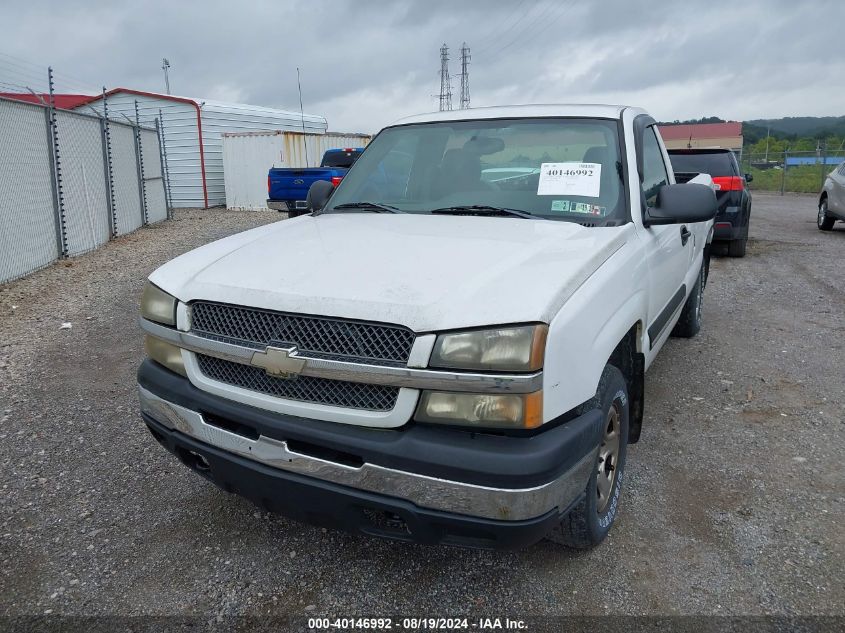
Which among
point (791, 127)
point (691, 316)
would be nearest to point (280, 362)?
point (691, 316)

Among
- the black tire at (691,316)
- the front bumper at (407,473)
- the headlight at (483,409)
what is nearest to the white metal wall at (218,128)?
the black tire at (691,316)

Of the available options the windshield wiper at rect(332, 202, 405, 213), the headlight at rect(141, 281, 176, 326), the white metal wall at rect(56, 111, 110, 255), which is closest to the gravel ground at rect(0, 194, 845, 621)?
the headlight at rect(141, 281, 176, 326)

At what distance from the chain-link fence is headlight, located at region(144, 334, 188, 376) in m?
25.1

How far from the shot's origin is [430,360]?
205cm

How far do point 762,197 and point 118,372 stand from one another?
1010 inches

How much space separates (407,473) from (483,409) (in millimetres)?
309

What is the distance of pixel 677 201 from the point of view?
315cm

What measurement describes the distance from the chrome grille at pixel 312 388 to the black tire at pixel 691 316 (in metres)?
4.07

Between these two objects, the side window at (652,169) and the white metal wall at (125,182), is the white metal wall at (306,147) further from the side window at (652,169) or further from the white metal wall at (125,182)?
the side window at (652,169)

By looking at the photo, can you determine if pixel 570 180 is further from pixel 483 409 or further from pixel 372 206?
pixel 483 409

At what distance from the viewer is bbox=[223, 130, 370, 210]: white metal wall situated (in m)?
21.2

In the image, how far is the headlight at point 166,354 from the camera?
2.61 metres

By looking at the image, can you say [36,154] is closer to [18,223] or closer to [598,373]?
[18,223]

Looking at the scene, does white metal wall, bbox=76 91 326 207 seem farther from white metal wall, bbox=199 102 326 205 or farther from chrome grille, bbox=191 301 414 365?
chrome grille, bbox=191 301 414 365
